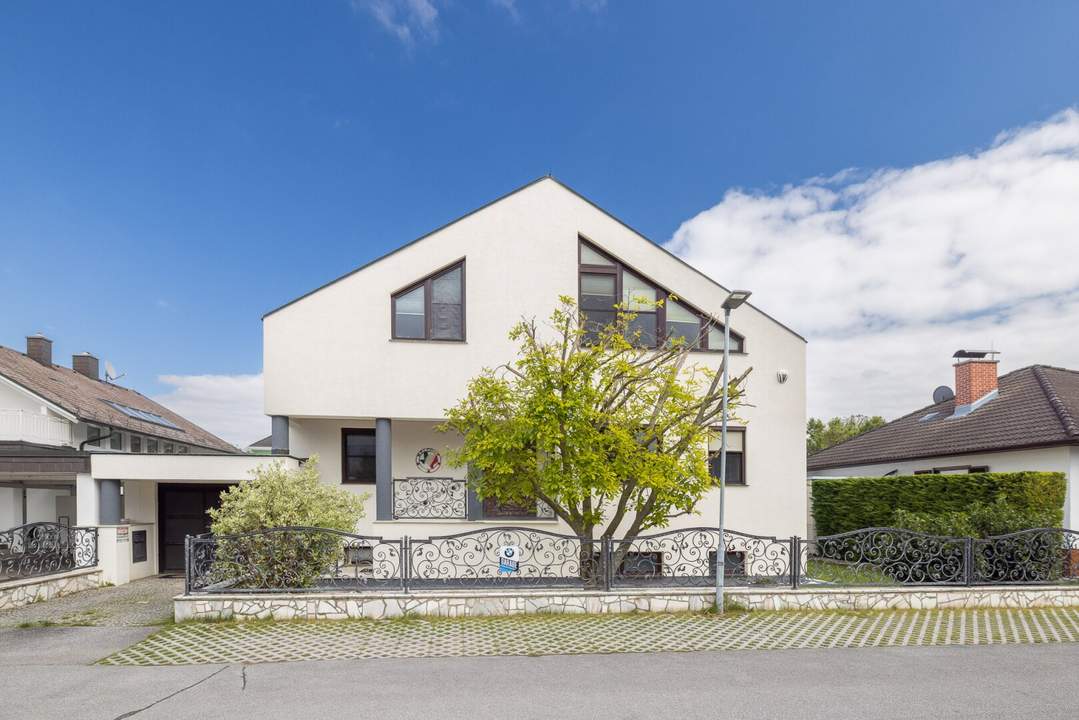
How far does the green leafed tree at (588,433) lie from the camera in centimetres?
1027

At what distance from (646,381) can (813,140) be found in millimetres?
8064

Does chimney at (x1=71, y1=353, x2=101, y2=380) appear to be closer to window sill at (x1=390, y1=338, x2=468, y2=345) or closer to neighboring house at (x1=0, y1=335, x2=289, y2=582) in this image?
neighboring house at (x1=0, y1=335, x2=289, y2=582)

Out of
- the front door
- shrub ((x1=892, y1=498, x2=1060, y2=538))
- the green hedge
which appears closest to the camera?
shrub ((x1=892, y1=498, x2=1060, y2=538))

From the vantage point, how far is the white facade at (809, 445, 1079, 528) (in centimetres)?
1302

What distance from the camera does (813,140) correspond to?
1522 centimetres

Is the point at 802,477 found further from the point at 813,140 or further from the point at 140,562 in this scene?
the point at 140,562

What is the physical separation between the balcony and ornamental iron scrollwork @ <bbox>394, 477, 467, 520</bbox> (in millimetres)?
9471

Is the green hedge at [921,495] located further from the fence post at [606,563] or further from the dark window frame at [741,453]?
the fence post at [606,563]

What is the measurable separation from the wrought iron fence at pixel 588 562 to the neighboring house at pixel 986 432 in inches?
93.5

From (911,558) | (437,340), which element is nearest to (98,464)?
(437,340)

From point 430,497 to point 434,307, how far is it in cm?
395

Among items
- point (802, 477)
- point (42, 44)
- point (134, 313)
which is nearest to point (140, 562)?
point (134, 313)

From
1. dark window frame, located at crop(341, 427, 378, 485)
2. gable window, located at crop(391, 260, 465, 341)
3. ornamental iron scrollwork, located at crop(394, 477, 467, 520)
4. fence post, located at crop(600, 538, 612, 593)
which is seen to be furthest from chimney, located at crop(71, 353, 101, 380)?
fence post, located at crop(600, 538, 612, 593)

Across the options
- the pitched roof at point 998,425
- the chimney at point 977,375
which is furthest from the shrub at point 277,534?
the chimney at point 977,375
